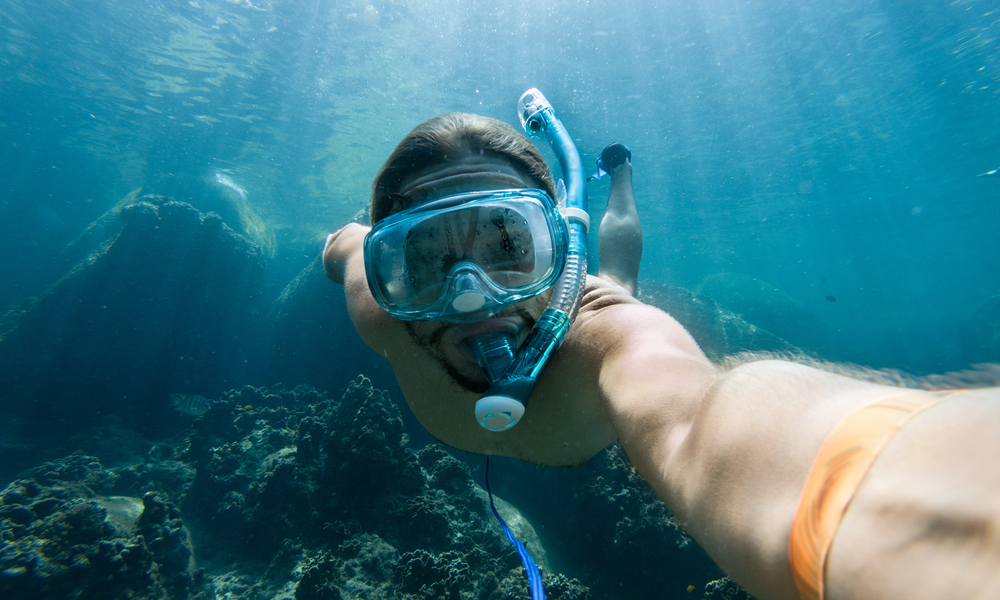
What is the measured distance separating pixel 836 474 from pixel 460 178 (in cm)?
203

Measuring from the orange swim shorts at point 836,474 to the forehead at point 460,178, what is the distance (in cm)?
193

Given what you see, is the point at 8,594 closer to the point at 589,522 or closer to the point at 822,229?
the point at 589,522

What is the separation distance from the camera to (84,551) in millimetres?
4719

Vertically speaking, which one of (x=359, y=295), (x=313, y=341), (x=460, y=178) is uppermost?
(x=460, y=178)

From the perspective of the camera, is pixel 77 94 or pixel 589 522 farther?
pixel 77 94

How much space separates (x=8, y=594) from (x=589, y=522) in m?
7.28

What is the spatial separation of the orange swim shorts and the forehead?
1927 mm

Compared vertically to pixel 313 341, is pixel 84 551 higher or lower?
lower

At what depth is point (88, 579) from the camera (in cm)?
462

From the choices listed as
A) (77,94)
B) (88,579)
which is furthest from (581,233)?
(77,94)

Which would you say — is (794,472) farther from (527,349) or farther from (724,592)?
(724,592)

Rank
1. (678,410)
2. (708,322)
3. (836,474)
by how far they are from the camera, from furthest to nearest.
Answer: (708,322), (678,410), (836,474)

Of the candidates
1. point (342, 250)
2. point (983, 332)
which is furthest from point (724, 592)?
point (983, 332)

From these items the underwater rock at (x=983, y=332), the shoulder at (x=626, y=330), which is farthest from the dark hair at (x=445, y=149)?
the underwater rock at (x=983, y=332)
